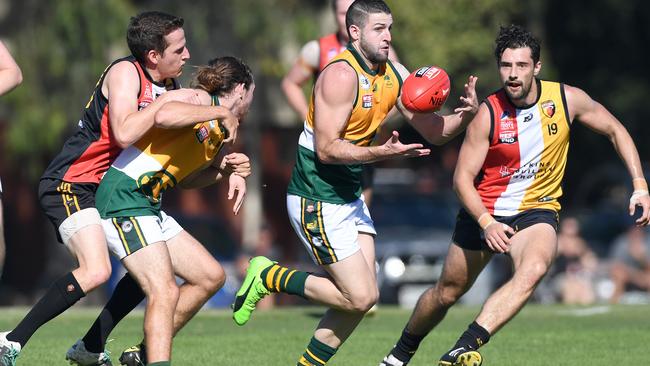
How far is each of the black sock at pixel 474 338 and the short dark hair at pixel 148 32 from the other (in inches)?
99.9

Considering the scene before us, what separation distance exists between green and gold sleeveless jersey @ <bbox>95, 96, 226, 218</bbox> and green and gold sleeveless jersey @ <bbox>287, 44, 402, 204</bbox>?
665 millimetres

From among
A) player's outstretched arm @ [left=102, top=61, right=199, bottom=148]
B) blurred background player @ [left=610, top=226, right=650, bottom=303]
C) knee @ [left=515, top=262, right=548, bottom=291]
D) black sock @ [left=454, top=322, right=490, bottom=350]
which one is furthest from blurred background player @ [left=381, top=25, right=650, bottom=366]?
blurred background player @ [left=610, top=226, right=650, bottom=303]

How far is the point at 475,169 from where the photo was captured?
29.0 ft

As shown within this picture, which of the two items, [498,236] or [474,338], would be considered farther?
[498,236]

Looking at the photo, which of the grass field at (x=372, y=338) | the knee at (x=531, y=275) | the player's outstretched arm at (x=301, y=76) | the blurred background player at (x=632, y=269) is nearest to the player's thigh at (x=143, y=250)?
the grass field at (x=372, y=338)

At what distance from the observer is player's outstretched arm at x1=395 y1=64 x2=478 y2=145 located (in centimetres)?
857

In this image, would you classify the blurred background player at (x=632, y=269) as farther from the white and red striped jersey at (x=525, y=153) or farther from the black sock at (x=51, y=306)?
the black sock at (x=51, y=306)

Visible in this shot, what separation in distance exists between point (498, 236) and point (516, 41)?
4.48ft

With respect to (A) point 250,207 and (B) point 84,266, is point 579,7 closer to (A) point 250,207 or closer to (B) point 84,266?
(A) point 250,207

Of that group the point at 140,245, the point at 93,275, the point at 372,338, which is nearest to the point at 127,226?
the point at 140,245

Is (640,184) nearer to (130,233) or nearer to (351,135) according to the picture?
(351,135)

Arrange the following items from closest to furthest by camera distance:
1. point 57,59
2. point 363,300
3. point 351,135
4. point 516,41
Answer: point 363,300 → point 351,135 → point 516,41 → point 57,59

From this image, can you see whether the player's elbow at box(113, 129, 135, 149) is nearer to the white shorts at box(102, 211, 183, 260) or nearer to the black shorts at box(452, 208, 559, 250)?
the white shorts at box(102, 211, 183, 260)

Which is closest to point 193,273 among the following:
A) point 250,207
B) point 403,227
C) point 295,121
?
point 403,227
